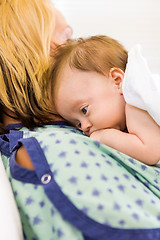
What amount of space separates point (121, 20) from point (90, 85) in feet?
3.00

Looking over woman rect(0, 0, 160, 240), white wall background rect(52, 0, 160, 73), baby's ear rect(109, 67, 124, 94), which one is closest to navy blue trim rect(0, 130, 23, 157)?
woman rect(0, 0, 160, 240)

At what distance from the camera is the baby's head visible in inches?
33.3

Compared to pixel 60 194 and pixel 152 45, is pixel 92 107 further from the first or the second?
pixel 152 45

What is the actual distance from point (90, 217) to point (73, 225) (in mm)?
35

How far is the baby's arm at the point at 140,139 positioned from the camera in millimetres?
734

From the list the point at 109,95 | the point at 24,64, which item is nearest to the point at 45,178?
the point at 109,95

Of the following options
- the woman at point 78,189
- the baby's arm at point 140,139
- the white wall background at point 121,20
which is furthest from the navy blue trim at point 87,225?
the white wall background at point 121,20

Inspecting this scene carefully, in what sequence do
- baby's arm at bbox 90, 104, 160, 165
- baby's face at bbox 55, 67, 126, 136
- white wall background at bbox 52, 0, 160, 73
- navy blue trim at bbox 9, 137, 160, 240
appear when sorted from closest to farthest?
1. navy blue trim at bbox 9, 137, 160, 240
2. baby's arm at bbox 90, 104, 160, 165
3. baby's face at bbox 55, 67, 126, 136
4. white wall background at bbox 52, 0, 160, 73

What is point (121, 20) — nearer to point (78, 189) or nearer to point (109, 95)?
point (109, 95)

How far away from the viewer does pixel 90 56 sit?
2.92 feet

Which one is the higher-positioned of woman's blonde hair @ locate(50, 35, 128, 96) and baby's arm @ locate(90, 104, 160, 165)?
woman's blonde hair @ locate(50, 35, 128, 96)

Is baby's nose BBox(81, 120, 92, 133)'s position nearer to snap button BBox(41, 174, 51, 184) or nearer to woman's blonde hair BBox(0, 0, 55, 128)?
woman's blonde hair BBox(0, 0, 55, 128)

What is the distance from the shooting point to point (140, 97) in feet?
2.43

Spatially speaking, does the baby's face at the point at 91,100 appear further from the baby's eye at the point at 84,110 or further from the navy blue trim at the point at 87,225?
the navy blue trim at the point at 87,225
